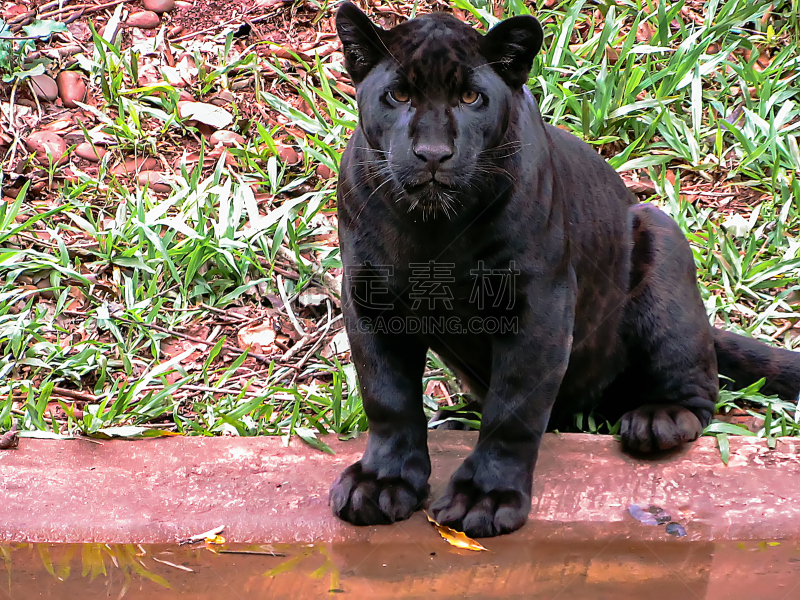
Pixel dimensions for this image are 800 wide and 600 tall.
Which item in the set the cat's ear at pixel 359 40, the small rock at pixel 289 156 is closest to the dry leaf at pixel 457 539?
the cat's ear at pixel 359 40

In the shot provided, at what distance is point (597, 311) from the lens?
339 centimetres

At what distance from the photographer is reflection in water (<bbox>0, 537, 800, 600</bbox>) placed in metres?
2.58

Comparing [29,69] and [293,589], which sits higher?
[29,69]

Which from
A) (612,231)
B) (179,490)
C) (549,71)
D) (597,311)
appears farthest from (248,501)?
(549,71)

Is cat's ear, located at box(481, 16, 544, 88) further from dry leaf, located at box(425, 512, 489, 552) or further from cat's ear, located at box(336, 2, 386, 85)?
dry leaf, located at box(425, 512, 489, 552)

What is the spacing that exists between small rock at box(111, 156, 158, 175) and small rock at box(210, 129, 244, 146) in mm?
331

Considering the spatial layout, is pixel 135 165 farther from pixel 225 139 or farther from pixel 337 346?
pixel 337 346

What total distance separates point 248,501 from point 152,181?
2.56 metres

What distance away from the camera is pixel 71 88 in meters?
5.44

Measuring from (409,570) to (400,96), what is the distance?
1.28 meters

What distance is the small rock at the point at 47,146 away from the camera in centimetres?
512

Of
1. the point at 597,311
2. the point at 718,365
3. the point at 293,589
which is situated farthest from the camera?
the point at 718,365

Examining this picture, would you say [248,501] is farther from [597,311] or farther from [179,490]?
[597,311]

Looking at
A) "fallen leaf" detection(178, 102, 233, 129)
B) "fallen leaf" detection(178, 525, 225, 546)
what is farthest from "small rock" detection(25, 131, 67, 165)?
"fallen leaf" detection(178, 525, 225, 546)
